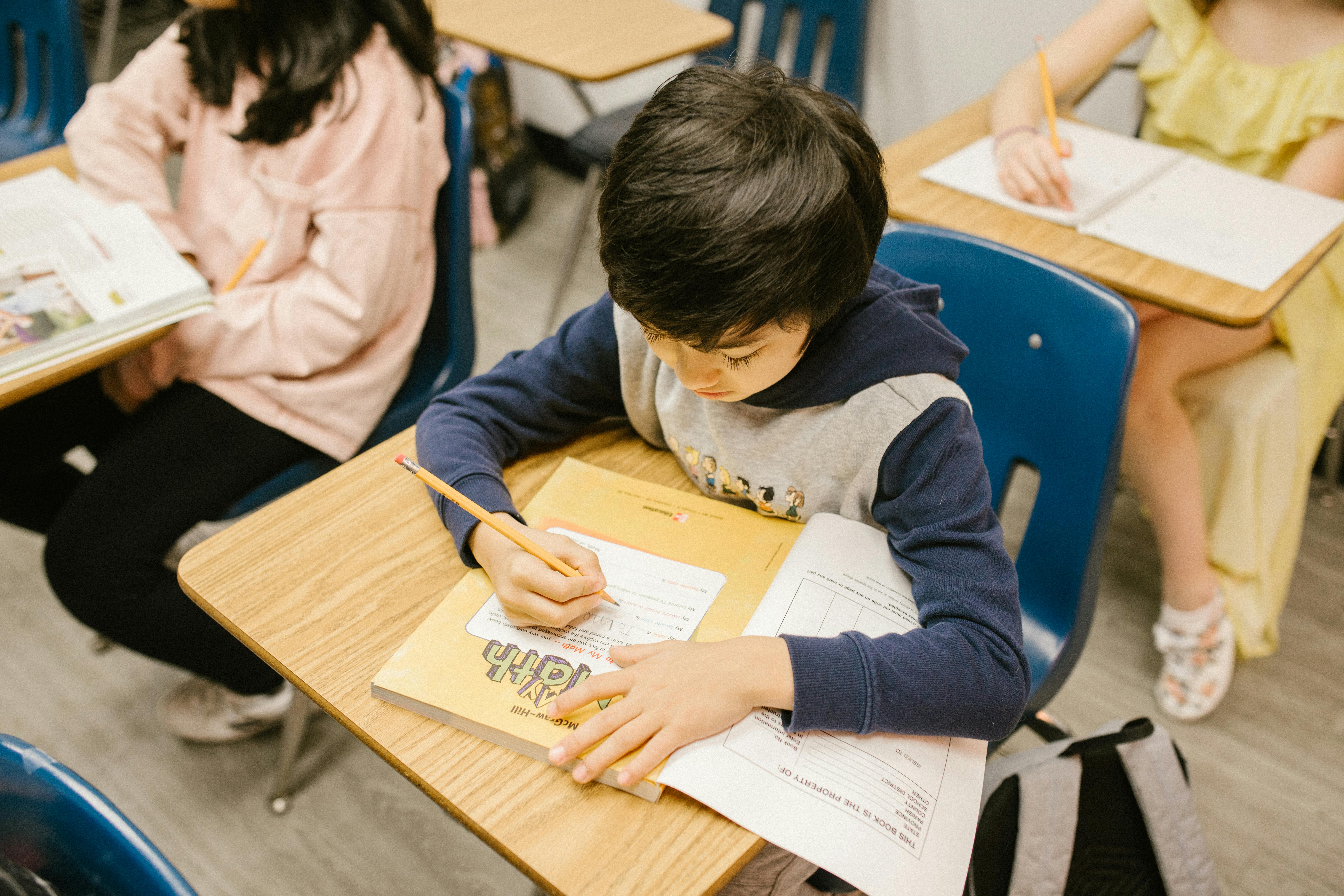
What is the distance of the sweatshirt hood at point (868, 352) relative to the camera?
30.6 inches

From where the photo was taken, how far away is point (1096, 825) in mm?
1000

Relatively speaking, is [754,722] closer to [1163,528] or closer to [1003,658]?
[1003,658]

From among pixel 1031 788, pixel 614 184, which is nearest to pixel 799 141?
pixel 614 184

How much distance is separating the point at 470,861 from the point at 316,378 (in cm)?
77

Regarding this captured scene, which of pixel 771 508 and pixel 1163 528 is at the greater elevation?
pixel 771 508

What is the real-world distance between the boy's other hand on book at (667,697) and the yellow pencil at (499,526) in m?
0.08

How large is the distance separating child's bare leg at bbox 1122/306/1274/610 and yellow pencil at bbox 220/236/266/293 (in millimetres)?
1413

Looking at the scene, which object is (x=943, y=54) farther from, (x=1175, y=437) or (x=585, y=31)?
(x=1175, y=437)

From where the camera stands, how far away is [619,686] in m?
0.64

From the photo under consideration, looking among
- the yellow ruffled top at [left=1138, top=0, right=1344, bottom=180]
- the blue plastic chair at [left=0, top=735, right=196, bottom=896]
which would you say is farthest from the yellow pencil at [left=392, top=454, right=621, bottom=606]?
the yellow ruffled top at [left=1138, top=0, right=1344, bottom=180]

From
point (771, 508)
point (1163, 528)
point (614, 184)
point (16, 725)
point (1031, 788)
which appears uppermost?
point (614, 184)

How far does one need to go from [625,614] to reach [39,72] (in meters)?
2.09

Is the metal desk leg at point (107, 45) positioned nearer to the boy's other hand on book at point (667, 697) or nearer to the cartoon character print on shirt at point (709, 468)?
the cartoon character print on shirt at point (709, 468)

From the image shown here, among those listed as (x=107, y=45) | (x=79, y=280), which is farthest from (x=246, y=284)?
(x=107, y=45)
